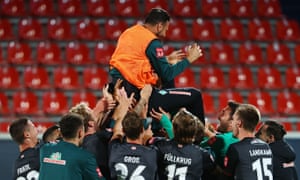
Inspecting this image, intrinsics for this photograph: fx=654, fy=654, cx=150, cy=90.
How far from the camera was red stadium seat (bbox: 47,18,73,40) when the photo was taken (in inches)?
453

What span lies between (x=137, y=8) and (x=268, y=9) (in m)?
2.55

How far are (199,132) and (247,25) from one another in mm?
7333

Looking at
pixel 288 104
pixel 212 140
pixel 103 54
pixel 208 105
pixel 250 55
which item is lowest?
pixel 288 104

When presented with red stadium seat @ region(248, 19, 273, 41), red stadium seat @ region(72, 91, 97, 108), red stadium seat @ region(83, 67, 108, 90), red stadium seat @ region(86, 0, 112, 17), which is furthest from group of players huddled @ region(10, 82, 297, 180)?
red stadium seat @ region(86, 0, 112, 17)

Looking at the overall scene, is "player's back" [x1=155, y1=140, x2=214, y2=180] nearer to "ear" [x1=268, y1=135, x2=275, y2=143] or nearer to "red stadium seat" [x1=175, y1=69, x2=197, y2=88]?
"ear" [x1=268, y1=135, x2=275, y2=143]

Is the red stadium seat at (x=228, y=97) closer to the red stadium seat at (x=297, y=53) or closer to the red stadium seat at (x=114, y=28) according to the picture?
the red stadium seat at (x=297, y=53)

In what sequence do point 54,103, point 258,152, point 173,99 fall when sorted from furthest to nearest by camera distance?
point 54,103 → point 173,99 → point 258,152

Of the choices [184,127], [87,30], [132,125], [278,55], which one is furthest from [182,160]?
[278,55]

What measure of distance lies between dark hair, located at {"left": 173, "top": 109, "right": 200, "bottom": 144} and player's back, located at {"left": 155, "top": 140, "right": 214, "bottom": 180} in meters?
0.06

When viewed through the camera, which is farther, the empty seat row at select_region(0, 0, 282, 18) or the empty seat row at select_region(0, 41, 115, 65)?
the empty seat row at select_region(0, 0, 282, 18)

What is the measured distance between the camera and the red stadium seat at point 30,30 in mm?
11492

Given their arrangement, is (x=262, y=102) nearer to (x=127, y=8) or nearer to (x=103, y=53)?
(x=103, y=53)

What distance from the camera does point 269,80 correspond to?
11180mm

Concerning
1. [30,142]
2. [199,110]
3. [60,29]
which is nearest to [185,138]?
[199,110]
